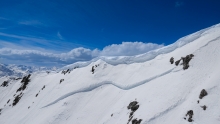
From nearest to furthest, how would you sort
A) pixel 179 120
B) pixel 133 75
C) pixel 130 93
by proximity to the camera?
1. pixel 179 120
2. pixel 130 93
3. pixel 133 75

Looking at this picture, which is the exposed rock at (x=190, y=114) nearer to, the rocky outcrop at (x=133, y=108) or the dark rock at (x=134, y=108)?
the rocky outcrop at (x=133, y=108)

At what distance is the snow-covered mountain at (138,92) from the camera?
2023cm

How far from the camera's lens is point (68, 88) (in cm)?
4131

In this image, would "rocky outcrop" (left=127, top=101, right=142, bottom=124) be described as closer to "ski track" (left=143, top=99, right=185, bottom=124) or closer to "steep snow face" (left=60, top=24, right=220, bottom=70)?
"ski track" (left=143, top=99, right=185, bottom=124)

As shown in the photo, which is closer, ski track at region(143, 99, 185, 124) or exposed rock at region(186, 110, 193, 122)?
exposed rock at region(186, 110, 193, 122)

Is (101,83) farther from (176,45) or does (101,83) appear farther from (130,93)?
(176,45)

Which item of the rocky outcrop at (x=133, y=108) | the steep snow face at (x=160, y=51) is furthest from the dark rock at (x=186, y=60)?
the rocky outcrop at (x=133, y=108)

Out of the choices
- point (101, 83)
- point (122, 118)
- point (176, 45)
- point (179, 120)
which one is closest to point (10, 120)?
point (101, 83)

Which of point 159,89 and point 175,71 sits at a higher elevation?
point 175,71

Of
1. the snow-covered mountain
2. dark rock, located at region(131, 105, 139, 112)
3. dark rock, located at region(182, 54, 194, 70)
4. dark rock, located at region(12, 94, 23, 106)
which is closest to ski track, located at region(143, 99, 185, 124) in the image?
the snow-covered mountain

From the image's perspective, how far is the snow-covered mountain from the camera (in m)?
20.2

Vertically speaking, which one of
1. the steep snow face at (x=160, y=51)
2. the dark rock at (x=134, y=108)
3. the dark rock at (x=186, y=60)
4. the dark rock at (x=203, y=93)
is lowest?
the dark rock at (x=134, y=108)

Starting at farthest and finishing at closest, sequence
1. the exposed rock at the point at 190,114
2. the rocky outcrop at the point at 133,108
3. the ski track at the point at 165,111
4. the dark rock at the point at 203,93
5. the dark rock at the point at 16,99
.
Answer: the dark rock at the point at 16,99 < the rocky outcrop at the point at 133,108 < the ski track at the point at 165,111 < the dark rock at the point at 203,93 < the exposed rock at the point at 190,114

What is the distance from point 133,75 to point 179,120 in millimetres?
17486
